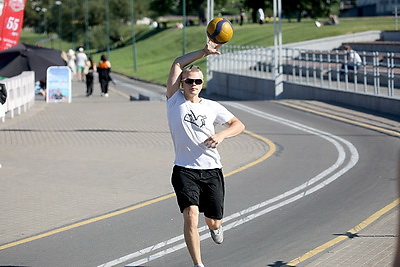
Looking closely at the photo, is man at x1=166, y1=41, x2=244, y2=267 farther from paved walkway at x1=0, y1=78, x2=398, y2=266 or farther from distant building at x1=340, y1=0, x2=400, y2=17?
distant building at x1=340, y1=0, x2=400, y2=17

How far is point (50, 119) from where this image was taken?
24750mm

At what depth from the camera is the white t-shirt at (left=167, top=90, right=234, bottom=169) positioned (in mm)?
7941

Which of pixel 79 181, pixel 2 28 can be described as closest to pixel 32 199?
pixel 79 181

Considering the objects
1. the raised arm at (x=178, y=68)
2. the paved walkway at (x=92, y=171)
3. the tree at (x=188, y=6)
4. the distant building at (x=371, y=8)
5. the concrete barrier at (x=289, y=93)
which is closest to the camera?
the raised arm at (x=178, y=68)

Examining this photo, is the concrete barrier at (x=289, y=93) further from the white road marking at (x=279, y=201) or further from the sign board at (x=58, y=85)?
the sign board at (x=58, y=85)

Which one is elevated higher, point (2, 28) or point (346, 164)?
point (2, 28)

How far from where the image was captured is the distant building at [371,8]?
272 feet

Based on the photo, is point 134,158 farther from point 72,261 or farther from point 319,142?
point 72,261

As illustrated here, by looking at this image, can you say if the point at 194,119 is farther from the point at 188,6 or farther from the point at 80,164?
the point at 188,6

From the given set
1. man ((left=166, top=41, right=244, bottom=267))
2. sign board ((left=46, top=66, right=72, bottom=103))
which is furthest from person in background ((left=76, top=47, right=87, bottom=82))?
man ((left=166, top=41, right=244, bottom=267))

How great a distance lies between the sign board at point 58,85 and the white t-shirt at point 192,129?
24.4 m

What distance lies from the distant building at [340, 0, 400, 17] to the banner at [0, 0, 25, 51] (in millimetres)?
53125

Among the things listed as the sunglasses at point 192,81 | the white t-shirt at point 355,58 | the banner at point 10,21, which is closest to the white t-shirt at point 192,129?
the sunglasses at point 192,81

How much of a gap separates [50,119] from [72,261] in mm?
16173
